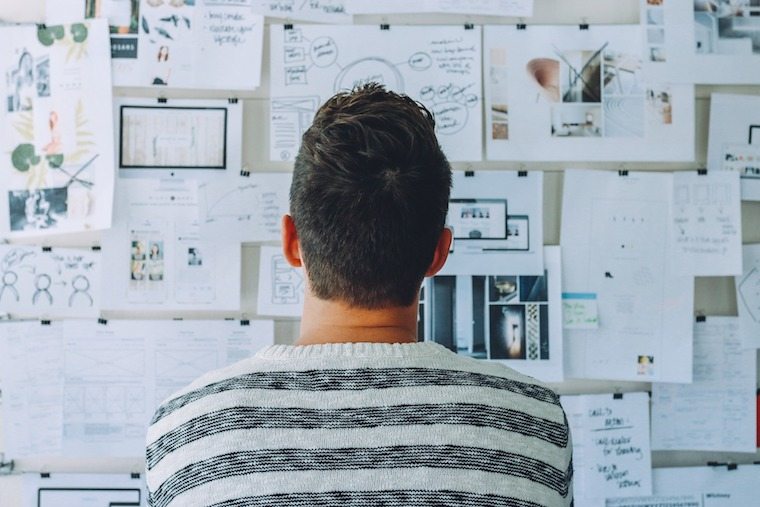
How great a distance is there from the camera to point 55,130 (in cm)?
154

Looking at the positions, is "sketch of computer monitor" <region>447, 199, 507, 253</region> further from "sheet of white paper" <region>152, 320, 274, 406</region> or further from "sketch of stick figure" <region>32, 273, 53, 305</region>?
"sketch of stick figure" <region>32, 273, 53, 305</region>

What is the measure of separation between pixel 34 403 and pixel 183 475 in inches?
40.9

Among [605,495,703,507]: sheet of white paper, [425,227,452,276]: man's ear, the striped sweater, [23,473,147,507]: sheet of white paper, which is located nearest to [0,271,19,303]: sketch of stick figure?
[23,473,147,507]: sheet of white paper

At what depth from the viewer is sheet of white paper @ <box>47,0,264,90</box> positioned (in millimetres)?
1531

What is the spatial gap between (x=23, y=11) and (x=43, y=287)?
23.2 inches

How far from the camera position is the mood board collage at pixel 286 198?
1.53 metres

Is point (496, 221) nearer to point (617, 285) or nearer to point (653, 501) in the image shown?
point (617, 285)

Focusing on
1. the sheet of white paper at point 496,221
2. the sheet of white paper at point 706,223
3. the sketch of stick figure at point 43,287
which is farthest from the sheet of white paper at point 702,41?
the sketch of stick figure at point 43,287

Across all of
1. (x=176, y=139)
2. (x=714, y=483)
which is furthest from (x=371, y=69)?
(x=714, y=483)

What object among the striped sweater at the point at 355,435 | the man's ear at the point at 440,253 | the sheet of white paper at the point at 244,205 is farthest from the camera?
the sheet of white paper at the point at 244,205

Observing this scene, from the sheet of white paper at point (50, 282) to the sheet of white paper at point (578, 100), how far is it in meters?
0.89

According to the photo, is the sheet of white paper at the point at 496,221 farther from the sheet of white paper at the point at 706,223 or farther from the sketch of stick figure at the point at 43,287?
the sketch of stick figure at the point at 43,287

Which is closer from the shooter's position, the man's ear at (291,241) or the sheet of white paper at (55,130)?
the man's ear at (291,241)

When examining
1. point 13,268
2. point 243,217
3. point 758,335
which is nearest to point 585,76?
point 758,335
